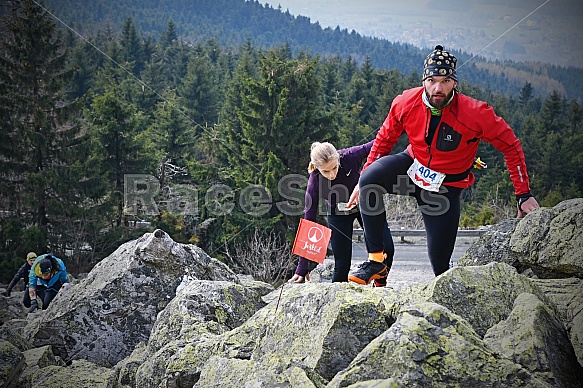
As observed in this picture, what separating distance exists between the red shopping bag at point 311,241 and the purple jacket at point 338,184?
0.63 metres

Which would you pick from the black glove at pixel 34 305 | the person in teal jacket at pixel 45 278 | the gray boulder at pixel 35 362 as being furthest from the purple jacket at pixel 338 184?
the black glove at pixel 34 305

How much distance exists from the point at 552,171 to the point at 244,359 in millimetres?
44513

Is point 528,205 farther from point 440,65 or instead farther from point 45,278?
point 45,278

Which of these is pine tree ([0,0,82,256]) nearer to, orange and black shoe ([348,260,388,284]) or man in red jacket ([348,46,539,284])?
orange and black shoe ([348,260,388,284])

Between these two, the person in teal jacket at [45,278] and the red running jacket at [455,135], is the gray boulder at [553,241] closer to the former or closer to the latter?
the red running jacket at [455,135]

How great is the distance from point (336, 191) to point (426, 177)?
134 cm

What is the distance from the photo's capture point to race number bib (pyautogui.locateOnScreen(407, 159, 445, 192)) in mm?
4660

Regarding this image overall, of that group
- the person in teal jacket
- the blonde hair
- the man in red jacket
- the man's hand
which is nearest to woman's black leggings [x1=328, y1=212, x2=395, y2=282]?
the blonde hair

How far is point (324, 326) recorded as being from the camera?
11.5 ft

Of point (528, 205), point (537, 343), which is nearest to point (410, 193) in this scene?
point (528, 205)

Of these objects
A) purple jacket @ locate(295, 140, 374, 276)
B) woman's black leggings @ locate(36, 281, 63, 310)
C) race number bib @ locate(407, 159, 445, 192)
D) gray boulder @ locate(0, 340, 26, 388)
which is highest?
race number bib @ locate(407, 159, 445, 192)

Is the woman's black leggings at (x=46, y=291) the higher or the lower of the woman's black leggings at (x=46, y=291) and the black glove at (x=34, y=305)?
the higher

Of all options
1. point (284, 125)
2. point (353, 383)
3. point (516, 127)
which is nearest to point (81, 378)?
point (353, 383)

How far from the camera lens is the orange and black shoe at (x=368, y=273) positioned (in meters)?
4.72
